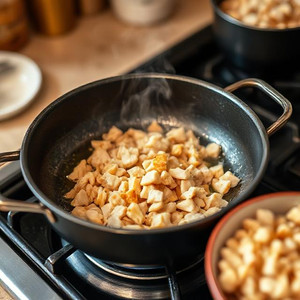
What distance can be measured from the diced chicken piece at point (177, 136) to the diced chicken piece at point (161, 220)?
0.69 ft

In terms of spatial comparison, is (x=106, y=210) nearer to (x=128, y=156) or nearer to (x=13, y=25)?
(x=128, y=156)

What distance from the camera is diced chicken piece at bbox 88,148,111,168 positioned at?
0.84 m

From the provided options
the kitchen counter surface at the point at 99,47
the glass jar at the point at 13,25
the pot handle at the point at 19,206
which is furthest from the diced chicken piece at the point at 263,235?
the glass jar at the point at 13,25

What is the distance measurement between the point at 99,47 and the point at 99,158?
433 millimetres

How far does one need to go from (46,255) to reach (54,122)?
0.21 meters

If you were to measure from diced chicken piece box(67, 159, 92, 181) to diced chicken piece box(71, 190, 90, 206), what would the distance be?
0.05m

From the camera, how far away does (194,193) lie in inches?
29.1

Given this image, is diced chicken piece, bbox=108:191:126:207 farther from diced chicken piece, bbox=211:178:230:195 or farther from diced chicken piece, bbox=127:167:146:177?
diced chicken piece, bbox=211:178:230:195

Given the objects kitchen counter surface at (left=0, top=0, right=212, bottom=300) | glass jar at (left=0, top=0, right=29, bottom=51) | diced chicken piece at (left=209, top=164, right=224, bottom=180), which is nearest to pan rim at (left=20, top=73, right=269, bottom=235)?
diced chicken piece at (left=209, top=164, right=224, bottom=180)

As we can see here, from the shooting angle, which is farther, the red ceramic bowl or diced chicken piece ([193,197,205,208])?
diced chicken piece ([193,197,205,208])

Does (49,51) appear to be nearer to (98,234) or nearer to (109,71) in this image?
(109,71)

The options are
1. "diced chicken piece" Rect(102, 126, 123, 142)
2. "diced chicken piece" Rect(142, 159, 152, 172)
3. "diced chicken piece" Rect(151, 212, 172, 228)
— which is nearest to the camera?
"diced chicken piece" Rect(151, 212, 172, 228)

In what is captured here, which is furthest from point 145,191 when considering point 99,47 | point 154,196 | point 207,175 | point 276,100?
point 99,47

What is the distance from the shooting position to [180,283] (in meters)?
0.72
